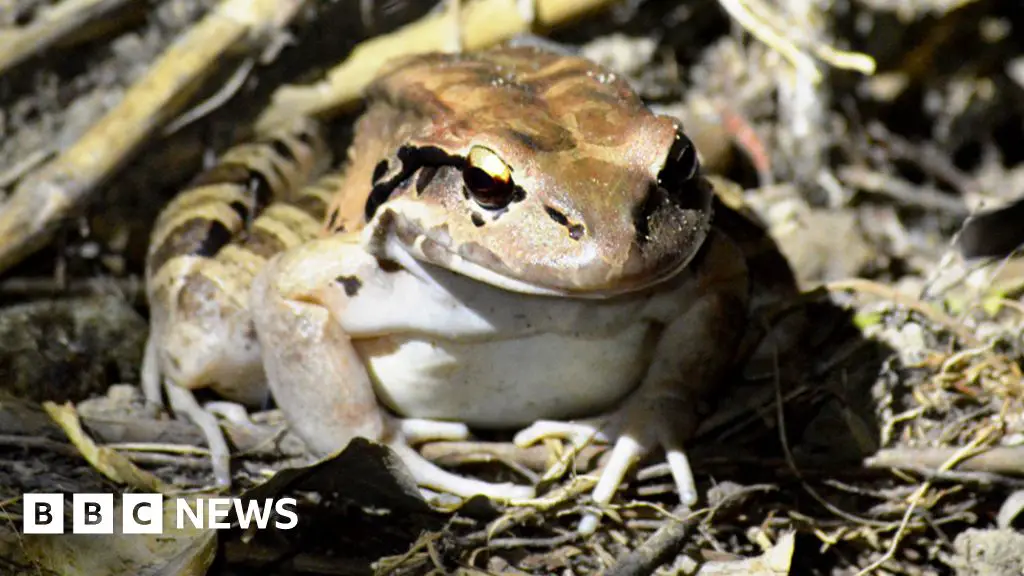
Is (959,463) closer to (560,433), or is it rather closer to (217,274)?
(560,433)

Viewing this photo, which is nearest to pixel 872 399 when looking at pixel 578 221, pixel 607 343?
pixel 607 343

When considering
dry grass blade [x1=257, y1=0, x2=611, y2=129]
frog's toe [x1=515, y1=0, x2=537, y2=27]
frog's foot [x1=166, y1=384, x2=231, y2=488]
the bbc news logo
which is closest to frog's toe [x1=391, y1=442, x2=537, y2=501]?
the bbc news logo

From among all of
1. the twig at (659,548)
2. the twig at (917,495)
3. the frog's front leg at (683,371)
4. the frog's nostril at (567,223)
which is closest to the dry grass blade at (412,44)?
the frog's front leg at (683,371)

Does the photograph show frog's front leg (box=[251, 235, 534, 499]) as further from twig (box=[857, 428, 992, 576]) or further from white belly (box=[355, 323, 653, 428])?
twig (box=[857, 428, 992, 576])

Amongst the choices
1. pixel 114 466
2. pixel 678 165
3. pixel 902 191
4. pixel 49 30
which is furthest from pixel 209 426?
pixel 902 191

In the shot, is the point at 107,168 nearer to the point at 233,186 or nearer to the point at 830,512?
the point at 233,186
